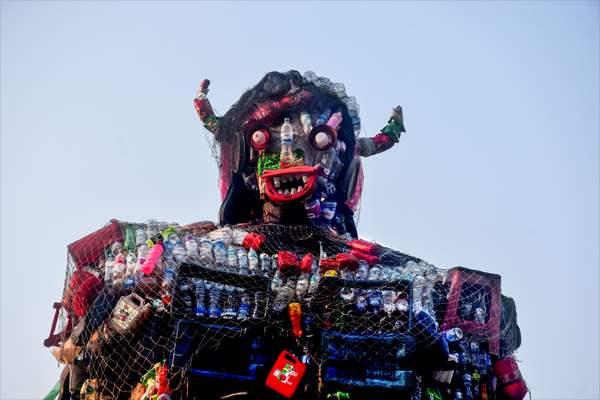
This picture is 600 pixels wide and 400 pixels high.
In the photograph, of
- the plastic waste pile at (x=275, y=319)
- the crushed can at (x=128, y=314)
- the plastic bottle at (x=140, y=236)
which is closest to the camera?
the plastic waste pile at (x=275, y=319)

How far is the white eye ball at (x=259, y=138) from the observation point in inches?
576

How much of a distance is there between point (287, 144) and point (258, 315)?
4.13 metres

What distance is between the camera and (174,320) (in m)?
11.2

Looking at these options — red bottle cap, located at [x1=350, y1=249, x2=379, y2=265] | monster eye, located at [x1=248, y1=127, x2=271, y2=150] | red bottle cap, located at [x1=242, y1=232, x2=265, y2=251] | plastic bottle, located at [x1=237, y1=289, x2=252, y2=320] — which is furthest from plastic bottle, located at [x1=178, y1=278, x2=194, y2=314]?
monster eye, located at [x1=248, y1=127, x2=271, y2=150]

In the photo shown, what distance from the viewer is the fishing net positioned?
11.1 metres

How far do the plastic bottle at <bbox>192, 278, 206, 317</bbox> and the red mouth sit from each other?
307cm

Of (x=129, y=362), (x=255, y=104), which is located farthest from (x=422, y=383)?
(x=255, y=104)

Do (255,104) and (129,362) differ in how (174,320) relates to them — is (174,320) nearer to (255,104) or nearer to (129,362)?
(129,362)

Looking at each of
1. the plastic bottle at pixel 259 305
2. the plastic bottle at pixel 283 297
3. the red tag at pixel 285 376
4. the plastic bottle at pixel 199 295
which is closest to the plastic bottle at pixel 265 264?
the plastic bottle at pixel 283 297

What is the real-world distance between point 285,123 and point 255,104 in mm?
859

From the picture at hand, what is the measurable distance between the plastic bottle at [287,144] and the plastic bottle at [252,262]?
7.90 feet

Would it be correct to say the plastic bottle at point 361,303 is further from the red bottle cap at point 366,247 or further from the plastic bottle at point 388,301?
the red bottle cap at point 366,247

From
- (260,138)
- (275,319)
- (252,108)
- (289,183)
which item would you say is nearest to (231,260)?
(275,319)

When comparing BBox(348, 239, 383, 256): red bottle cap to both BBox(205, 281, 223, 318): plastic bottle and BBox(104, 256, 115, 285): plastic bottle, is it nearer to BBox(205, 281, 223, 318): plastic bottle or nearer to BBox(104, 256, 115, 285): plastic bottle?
BBox(205, 281, 223, 318): plastic bottle
